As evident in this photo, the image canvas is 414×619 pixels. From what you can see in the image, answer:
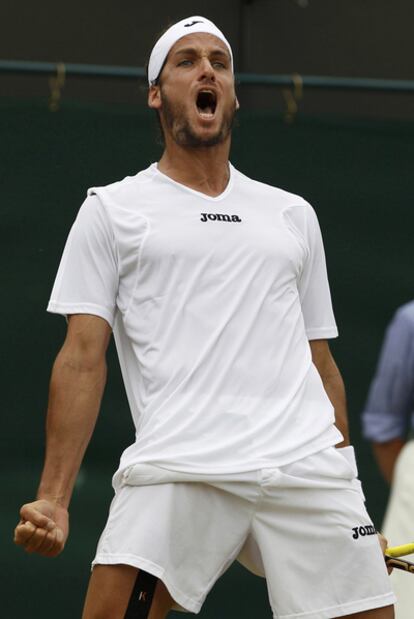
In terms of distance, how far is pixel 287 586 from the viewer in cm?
384

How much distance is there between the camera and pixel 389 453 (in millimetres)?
5133

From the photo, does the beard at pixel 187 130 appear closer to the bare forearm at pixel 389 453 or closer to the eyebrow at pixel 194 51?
the eyebrow at pixel 194 51

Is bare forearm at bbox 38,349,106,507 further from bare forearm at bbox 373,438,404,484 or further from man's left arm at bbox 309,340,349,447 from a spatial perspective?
bare forearm at bbox 373,438,404,484

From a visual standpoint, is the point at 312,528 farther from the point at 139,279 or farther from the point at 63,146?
the point at 63,146

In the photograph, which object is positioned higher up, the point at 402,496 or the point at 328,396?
the point at 328,396

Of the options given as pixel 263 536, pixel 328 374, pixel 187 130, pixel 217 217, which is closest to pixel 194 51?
pixel 187 130

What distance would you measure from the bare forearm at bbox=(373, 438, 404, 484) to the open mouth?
136 centimetres

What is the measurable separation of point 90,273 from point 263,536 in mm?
774

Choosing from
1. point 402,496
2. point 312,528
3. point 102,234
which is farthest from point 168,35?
point 402,496

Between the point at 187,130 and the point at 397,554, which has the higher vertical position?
the point at 187,130

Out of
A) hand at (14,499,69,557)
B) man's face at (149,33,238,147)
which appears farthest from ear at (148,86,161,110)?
hand at (14,499,69,557)

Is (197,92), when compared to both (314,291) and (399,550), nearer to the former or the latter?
(314,291)

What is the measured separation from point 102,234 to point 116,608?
36.3 inches

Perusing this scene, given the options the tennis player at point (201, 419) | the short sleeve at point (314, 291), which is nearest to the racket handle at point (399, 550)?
the tennis player at point (201, 419)
